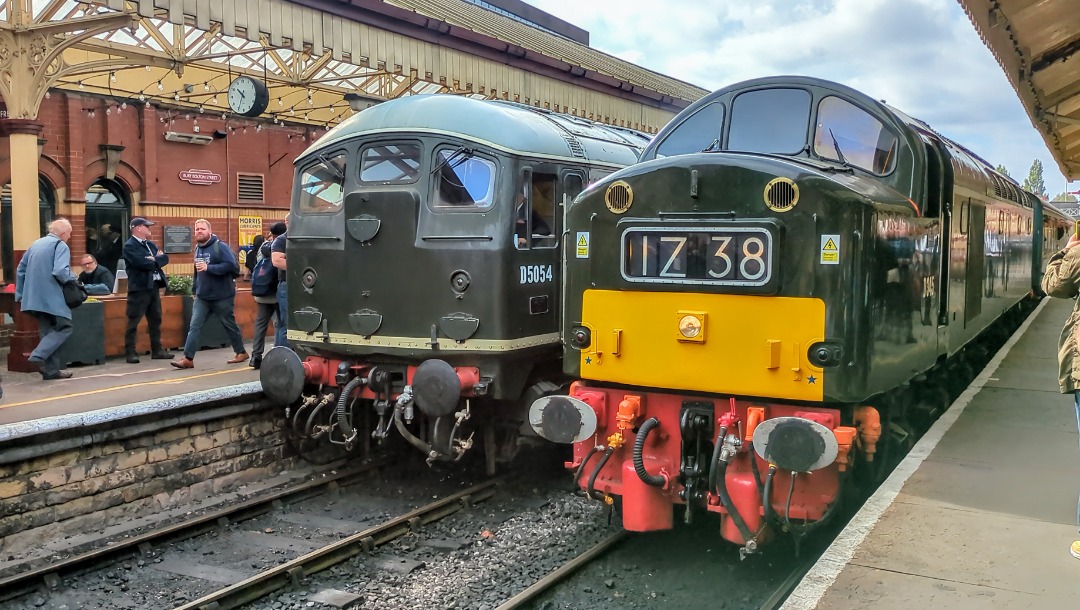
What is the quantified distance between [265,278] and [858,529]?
7.03m

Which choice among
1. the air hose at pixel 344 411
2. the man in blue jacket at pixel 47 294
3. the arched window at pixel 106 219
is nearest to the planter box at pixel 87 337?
the man in blue jacket at pixel 47 294

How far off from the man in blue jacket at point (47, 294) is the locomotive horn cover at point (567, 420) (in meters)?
6.07

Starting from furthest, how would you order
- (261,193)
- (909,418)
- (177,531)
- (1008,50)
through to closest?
(261,193)
(1008,50)
(909,418)
(177,531)

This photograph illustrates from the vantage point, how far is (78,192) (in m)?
16.9

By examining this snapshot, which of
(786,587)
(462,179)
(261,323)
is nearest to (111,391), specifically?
(261,323)

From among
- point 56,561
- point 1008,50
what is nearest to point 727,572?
point 56,561

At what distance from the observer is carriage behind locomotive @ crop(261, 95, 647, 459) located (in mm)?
7273

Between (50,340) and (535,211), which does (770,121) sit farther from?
(50,340)

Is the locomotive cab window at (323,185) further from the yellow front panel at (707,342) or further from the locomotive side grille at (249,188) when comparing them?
the locomotive side grille at (249,188)

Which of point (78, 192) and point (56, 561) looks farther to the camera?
point (78, 192)

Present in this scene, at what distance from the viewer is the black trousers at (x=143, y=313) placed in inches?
428

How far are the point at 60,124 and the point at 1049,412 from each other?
16082 millimetres

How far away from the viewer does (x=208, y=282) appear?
34.8 ft

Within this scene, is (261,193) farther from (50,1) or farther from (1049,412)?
(1049,412)
